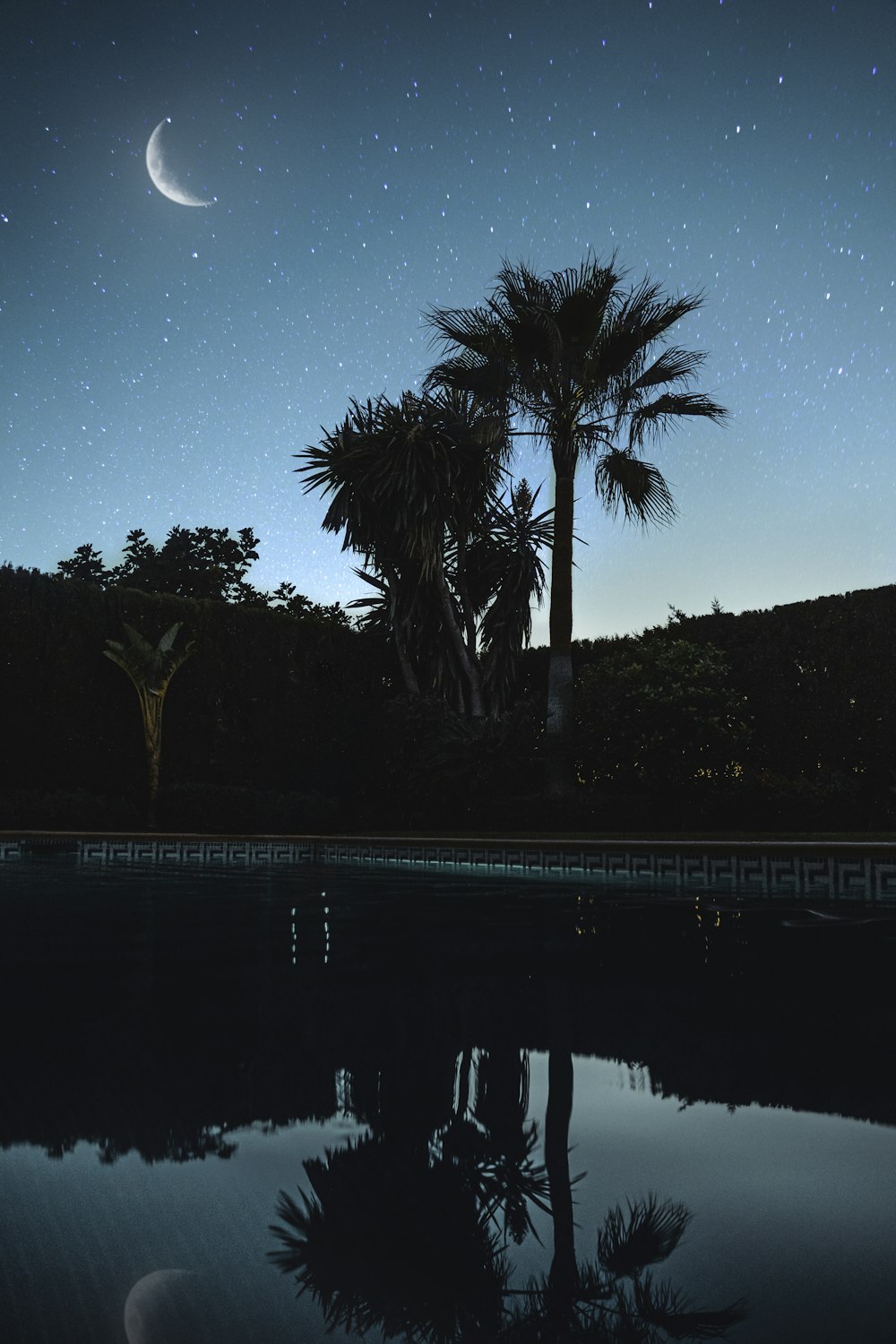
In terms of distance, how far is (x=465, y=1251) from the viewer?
5.33 feet

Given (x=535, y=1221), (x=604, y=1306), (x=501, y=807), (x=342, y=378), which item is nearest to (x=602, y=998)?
(x=535, y=1221)

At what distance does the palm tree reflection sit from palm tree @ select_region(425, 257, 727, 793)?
12.7m

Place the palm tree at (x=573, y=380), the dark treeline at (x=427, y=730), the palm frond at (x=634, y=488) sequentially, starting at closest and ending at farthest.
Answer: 1. the dark treeline at (x=427, y=730)
2. the palm tree at (x=573, y=380)
3. the palm frond at (x=634, y=488)

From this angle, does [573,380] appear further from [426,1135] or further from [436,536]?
[426,1135]

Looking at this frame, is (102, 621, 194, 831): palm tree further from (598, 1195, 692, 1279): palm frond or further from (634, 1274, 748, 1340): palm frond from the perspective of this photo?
(634, 1274, 748, 1340): palm frond

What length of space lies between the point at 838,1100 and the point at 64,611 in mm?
15718

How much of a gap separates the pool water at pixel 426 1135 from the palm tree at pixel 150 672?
36.4ft

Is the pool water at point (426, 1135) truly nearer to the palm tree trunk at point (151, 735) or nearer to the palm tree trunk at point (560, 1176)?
the palm tree trunk at point (560, 1176)

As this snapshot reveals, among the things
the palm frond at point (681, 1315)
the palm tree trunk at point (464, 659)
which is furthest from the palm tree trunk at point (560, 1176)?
the palm tree trunk at point (464, 659)

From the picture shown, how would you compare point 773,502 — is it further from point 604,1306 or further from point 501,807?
point 604,1306

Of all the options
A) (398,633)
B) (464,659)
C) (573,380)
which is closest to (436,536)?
(398,633)

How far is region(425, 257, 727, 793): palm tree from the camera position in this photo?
14742mm

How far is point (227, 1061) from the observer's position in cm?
288

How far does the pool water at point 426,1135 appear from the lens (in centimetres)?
147
